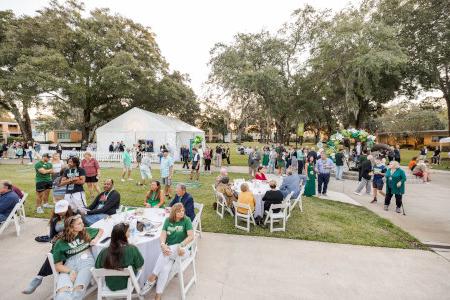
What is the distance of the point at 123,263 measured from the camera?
3.24m

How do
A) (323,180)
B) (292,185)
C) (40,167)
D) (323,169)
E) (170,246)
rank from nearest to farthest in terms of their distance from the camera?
(170,246), (40,167), (292,185), (323,169), (323,180)

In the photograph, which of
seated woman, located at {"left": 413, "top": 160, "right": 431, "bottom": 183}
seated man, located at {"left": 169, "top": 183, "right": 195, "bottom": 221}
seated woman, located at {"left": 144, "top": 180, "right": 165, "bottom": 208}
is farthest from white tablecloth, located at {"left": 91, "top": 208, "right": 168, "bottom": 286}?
seated woman, located at {"left": 413, "top": 160, "right": 431, "bottom": 183}

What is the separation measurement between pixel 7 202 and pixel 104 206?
2.35 m

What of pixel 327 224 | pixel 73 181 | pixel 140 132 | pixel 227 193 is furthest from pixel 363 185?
pixel 140 132

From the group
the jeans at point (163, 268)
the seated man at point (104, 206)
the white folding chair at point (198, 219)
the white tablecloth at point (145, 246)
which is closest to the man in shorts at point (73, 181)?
the seated man at point (104, 206)

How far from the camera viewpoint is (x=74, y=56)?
24.0 meters

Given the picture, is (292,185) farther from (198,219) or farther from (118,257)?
(118,257)

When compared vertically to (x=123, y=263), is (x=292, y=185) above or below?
above

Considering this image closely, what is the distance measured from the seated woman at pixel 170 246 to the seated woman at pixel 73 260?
79 cm

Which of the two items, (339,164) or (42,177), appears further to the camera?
(339,164)

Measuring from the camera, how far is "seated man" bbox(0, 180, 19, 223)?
573 centimetres

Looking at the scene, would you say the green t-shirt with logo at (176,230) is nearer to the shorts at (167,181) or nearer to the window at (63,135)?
the shorts at (167,181)

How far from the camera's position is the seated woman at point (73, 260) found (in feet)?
10.9

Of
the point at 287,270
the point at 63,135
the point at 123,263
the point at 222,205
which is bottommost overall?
the point at 287,270
